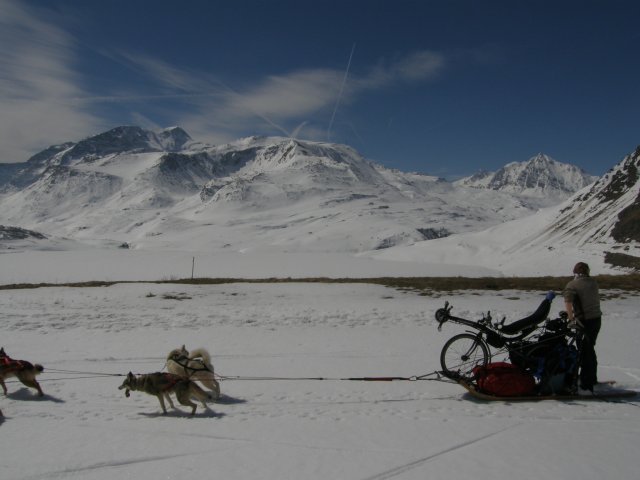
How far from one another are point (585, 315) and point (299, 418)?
592 cm

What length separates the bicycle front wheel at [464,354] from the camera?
380 inches

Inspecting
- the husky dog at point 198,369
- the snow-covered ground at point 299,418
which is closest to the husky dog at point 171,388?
the snow-covered ground at point 299,418

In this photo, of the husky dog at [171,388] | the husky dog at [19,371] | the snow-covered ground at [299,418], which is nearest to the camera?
the snow-covered ground at [299,418]

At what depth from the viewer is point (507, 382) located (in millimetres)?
8664

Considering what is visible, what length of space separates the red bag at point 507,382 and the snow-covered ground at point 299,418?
0.31 meters

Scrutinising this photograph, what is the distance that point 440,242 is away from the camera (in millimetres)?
111562

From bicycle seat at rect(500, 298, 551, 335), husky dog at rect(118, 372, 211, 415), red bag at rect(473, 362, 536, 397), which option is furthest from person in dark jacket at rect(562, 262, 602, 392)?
husky dog at rect(118, 372, 211, 415)

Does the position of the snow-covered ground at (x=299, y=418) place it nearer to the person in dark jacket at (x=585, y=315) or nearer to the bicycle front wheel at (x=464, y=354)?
the bicycle front wheel at (x=464, y=354)

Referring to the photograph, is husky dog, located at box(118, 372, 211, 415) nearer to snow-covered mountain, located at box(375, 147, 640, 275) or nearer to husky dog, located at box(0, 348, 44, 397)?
husky dog, located at box(0, 348, 44, 397)

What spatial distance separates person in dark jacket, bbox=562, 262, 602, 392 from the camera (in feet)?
28.7

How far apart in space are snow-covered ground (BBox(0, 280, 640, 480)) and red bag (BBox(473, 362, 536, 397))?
1.02ft

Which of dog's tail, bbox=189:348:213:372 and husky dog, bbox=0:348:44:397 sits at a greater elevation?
dog's tail, bbox=189:348:213:372

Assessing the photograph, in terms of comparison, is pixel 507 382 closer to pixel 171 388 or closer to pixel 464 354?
pixel 464 354

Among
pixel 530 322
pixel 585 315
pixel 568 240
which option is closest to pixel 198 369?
pixel 530 322
